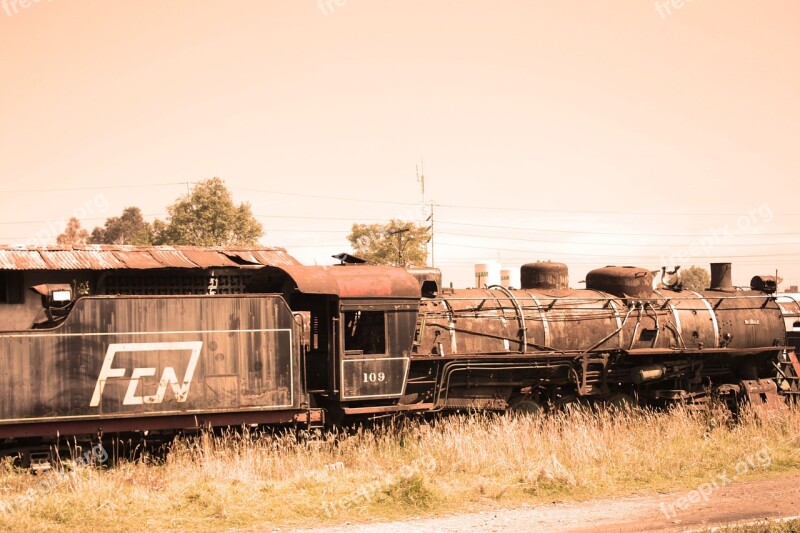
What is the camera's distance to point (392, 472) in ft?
34.4

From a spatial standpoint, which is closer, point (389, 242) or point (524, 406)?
point (524, 406)

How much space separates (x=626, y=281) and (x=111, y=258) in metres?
10.5

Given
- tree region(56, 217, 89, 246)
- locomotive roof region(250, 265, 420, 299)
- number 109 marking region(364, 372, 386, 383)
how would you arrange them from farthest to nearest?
tree region(56, 217, 89, 246) → number 109 marking region(364, 372, 386, 383) → locomotive roof region(250, 265, 420, 299)

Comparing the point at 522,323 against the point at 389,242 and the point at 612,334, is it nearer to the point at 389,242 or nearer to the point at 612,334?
the point at 612,334

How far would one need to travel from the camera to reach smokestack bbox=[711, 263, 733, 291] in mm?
16844

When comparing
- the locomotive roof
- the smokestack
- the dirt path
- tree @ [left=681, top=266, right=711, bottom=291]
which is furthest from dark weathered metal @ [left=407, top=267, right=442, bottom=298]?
tree @ [left=681, top=266, right=711, bottom=291]

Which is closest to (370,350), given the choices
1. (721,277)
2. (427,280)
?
(427,280)

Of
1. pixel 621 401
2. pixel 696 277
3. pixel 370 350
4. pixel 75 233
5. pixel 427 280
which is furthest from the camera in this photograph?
pixel 696 277

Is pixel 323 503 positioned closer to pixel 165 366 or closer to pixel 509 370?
pixel 165 366

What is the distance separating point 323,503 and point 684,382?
904cm

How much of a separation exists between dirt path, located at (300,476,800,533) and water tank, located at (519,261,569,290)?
5.99m

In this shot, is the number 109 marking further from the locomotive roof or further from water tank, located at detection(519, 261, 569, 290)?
water tank, located at detection(519, 261, 569, 290)

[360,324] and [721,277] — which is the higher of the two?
[721,277]

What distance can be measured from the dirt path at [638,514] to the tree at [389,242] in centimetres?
4278
